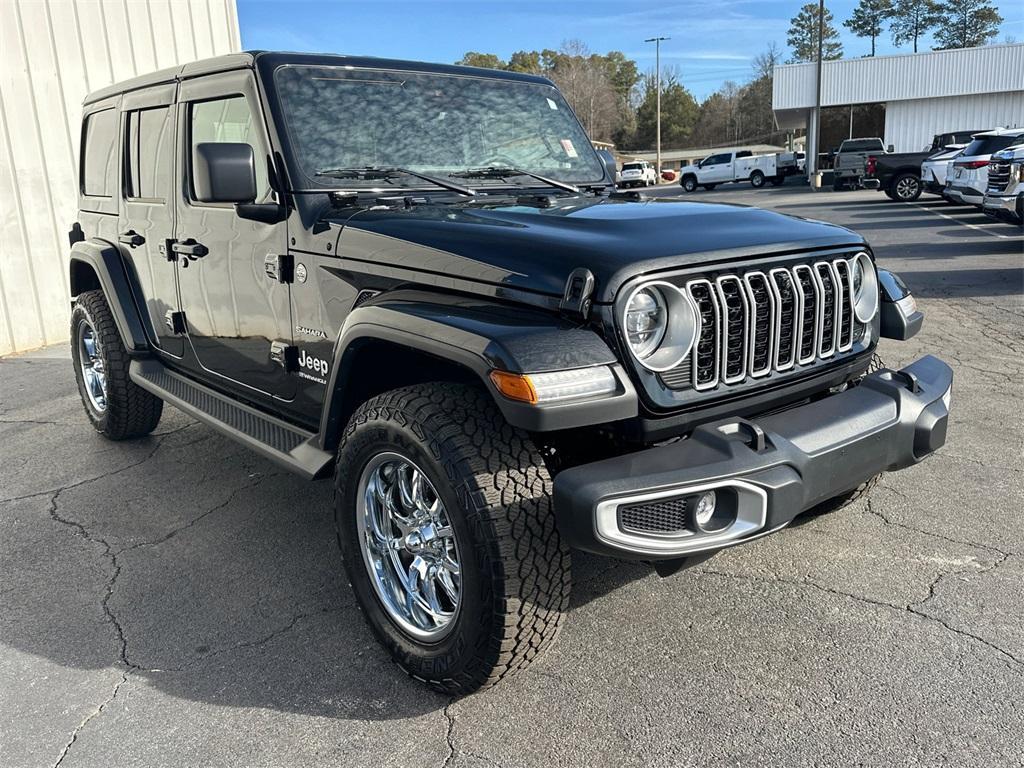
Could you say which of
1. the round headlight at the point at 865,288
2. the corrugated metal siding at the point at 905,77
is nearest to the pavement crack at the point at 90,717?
the round headlight at the point at 865,288

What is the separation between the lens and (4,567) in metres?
3.72

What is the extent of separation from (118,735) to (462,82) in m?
2.93

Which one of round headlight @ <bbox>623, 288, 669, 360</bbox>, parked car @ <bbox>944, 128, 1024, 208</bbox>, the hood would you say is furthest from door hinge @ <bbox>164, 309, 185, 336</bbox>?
parked car @ <bbox>944, 128, 1024, 208</bbox>

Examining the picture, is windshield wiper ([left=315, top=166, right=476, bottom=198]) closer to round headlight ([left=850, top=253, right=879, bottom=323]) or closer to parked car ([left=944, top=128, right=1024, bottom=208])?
round headlight ([left=850, top=253, right=879, bottom=323])

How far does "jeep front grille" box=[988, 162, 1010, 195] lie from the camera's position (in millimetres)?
11812

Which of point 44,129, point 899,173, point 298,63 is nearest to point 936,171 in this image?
point 899,173

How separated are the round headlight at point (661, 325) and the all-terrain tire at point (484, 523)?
435mm

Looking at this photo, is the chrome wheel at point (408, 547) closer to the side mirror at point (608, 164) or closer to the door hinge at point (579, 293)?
the door hinge at point (579, 293)

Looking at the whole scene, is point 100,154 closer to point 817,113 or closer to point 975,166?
point 975,166

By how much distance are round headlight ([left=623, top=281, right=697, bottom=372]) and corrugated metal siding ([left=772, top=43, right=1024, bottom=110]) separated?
41610 mm

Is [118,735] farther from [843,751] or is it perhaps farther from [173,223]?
[173,223]

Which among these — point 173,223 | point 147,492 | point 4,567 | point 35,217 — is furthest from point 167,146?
point 35,217

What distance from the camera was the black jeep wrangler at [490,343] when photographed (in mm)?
2344

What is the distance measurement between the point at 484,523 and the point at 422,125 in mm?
1989
